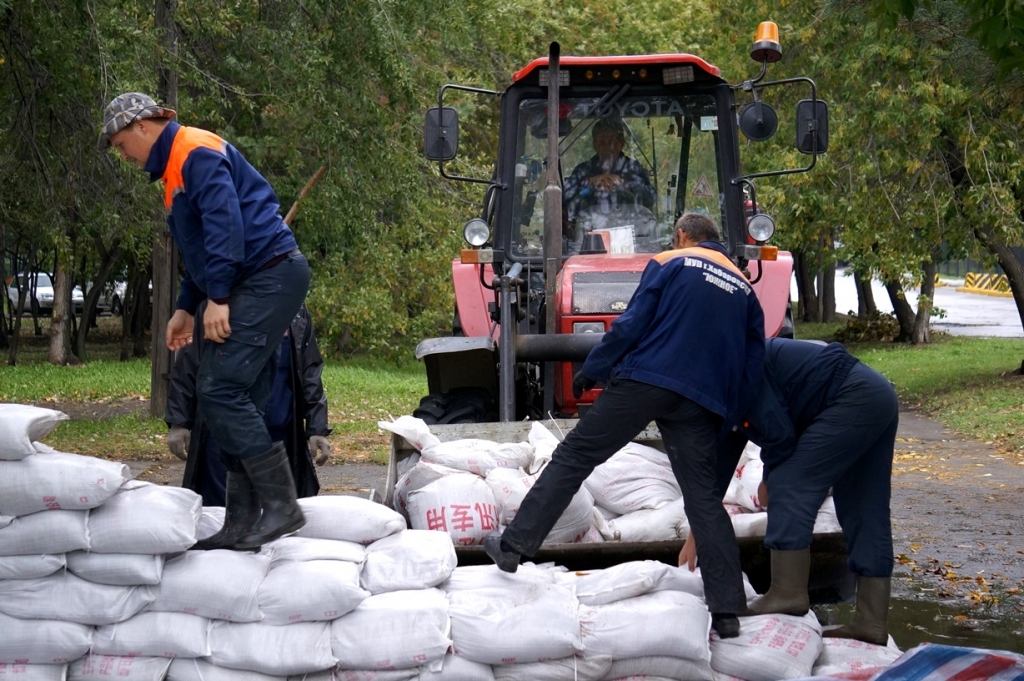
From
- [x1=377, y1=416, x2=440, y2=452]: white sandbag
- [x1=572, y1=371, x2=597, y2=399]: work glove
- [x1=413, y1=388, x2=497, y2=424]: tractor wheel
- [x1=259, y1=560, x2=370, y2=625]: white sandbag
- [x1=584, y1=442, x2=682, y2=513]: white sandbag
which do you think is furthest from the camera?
[x1=413, y1=388, x2=497, y2=424]: tractor wheel

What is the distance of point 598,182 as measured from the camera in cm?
773

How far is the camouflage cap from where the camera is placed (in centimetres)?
461

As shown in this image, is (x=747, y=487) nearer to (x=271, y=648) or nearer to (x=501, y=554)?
(x=501, y=554)

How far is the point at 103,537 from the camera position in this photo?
175 inches

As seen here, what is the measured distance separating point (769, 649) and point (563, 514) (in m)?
1.17

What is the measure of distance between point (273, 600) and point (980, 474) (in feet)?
24.8

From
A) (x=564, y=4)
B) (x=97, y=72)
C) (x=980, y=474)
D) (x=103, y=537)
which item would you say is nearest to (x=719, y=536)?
(x=103, y=537)

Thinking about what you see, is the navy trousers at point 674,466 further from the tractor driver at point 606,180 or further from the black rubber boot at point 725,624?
the tractor driver at point 606,180

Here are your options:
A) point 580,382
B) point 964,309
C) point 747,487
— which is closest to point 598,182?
point 747,487

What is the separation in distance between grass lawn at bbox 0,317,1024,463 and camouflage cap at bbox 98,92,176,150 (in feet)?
21.9

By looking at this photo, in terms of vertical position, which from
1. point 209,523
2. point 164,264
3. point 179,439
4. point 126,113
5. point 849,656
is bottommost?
point 849,656

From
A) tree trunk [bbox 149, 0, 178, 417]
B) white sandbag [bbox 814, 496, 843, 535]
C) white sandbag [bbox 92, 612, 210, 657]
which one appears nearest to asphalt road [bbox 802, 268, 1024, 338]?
tree trunk [bbox 149, 0, 178, 417]

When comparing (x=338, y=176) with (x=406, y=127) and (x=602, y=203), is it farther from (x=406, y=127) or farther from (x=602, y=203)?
(x=602, y=203)

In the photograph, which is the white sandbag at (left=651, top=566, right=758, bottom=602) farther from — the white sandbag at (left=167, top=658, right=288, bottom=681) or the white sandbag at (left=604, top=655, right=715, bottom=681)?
the white sandbag at (left=167, top=658, right=288, bottom=681)
